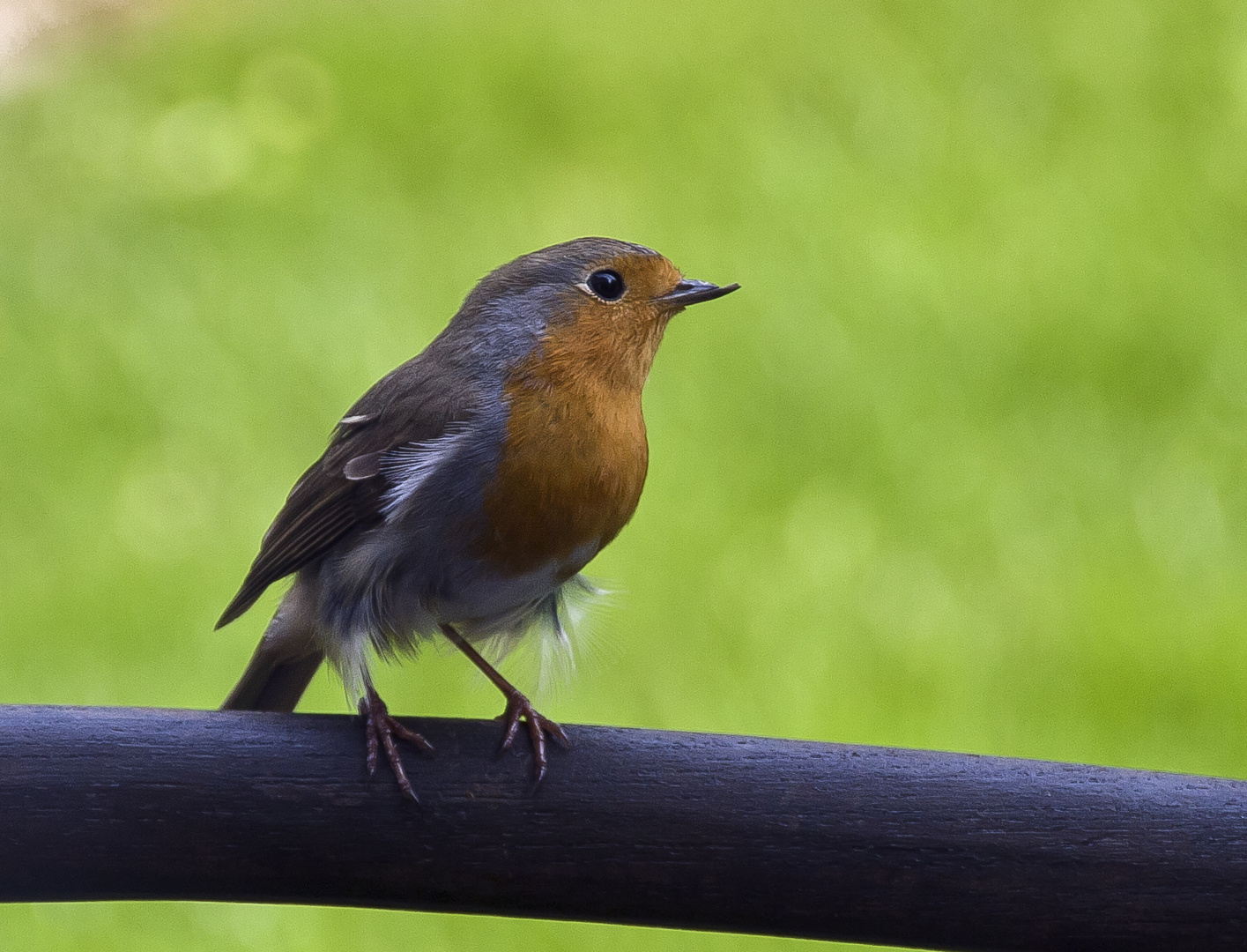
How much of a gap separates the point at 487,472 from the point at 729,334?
84.1 inches

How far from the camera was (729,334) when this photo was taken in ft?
13.5

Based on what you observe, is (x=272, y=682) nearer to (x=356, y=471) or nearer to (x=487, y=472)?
(x=356, y=471)

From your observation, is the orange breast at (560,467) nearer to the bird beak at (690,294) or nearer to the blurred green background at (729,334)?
the bird beak at (690,294)

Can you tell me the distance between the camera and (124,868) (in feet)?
5.62

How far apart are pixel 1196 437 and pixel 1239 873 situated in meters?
2.43

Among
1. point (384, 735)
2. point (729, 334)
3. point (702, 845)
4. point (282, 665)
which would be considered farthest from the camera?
point (729, 334)

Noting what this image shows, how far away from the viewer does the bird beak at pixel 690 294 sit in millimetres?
2182

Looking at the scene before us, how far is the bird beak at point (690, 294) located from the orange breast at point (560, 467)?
163mm

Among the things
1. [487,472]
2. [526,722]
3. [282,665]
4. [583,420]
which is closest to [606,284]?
[583,420]

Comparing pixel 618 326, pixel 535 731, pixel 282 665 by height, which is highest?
pixel 618 326

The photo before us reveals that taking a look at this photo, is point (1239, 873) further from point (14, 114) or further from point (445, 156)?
point (14, 114)

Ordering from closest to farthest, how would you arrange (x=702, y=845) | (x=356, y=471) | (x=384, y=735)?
(x=702, y=845)
(x=384, y=735)
(x=356, y=471)

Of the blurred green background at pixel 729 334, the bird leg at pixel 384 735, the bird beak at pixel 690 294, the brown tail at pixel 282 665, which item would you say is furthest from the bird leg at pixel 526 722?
the blurred green background at pixel 729 334

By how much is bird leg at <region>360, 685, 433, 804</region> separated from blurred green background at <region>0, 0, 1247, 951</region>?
51.3 inches
